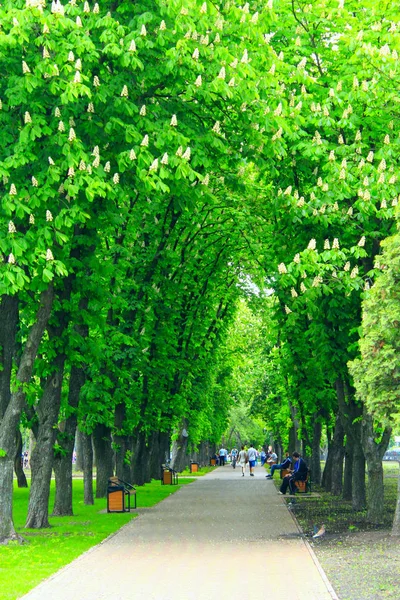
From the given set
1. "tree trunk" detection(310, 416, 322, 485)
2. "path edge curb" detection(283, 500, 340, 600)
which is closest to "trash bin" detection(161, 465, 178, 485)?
"tree trunk" detection(310, 416, 322, 485)

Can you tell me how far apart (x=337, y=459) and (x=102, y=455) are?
8.96 m

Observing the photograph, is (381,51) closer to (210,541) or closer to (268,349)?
(210,541)

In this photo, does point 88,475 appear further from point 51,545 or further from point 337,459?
point 51,545

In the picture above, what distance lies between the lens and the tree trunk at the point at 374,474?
809 inches

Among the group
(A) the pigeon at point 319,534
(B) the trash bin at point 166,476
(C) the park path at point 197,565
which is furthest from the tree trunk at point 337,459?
(A) the pigeon at point 319,534

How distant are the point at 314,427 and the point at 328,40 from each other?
20.7 metres

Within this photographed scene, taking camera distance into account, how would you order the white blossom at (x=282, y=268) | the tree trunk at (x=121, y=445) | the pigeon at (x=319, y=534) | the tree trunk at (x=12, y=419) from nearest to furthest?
1. the tree trunk at (x=12, y=419)
2. the white blossom at (x=282, y=268)
3. the pigeon at (x=319, y=534)
4. the tree trunk at (x=121, y=445)

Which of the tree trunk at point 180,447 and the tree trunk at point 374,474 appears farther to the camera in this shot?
the tree trunk at point 180,447

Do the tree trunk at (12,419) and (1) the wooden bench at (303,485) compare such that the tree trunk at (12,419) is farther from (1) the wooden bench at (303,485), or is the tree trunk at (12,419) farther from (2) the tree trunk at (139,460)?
(2) the tree trunk at (139,460)

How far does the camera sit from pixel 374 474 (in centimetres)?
2056

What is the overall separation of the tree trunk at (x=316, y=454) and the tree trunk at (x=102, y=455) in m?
9.82

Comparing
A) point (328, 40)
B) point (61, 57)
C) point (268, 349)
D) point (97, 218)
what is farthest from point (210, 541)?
point (268, 349)

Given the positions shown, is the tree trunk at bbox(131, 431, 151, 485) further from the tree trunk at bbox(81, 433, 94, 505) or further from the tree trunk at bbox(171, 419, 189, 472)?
the tree trunk at bbox(171, 419, 189, 472)

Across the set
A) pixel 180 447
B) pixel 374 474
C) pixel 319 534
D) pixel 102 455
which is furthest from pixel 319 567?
pixel 180 447
